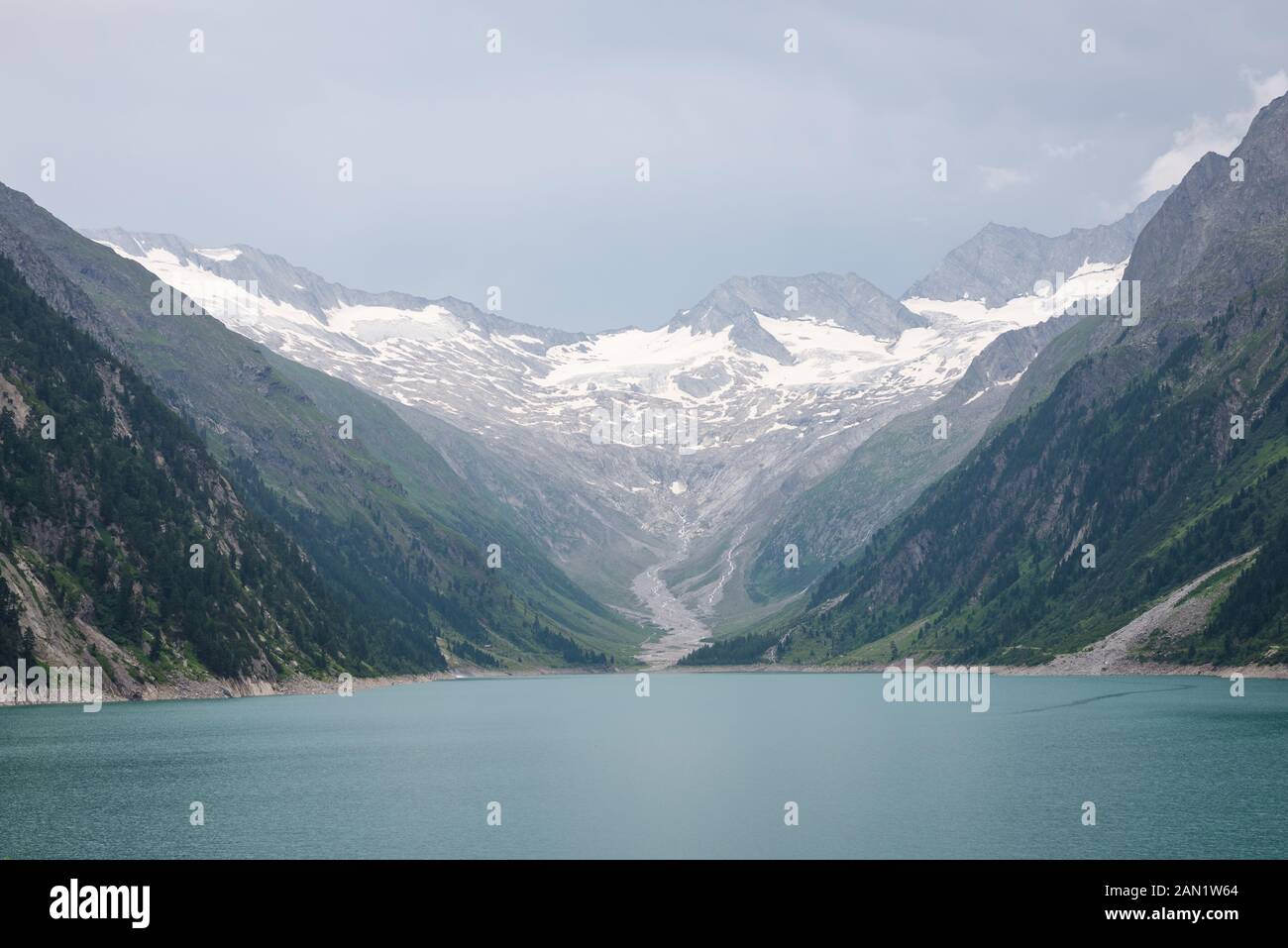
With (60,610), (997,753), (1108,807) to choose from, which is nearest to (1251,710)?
(997,753)

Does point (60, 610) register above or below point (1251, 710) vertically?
above
